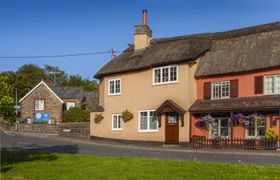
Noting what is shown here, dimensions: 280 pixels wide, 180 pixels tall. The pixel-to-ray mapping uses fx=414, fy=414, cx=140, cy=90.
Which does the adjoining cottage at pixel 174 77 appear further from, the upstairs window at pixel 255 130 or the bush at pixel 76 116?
the bush at pixel 76 116

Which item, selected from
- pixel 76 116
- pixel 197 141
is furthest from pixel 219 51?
pixel 76 116

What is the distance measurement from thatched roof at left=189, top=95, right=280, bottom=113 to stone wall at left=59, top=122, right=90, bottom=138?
12862mm

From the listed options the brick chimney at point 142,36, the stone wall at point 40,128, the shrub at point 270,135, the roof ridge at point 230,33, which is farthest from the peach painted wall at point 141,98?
the stone wall at point 40,128

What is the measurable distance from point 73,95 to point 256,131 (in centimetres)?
4016

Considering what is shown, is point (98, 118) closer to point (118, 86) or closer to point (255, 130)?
point (118, 86)

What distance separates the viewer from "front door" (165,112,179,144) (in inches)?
1216

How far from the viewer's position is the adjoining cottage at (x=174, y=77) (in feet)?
94.8

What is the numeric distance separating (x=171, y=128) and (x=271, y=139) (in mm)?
8182

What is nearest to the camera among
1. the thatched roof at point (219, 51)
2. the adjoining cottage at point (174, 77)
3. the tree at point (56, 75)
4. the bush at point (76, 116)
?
the thatched roof at point (219, 51)

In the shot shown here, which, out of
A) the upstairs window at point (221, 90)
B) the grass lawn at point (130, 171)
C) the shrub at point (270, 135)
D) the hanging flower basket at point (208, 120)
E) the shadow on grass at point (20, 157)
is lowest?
the shadow on grass at point (20, 157)

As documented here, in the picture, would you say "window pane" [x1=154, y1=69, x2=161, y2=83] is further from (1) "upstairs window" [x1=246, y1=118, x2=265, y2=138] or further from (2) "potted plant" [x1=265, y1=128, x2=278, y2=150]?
(2) "potted plant" [x1=265, y1=128, x2=278, y2=150]

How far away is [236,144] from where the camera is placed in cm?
2695

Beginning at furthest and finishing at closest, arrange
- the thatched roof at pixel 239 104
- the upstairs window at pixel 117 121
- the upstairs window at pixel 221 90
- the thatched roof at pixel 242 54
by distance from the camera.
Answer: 1. the upstairs window at pixel 117 121
2. the upstairs window at pixel 221 90
3. the thatched roof at pixel 242 54
4. the thatched roof at pixel 239 104

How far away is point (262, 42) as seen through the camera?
95.7ft
